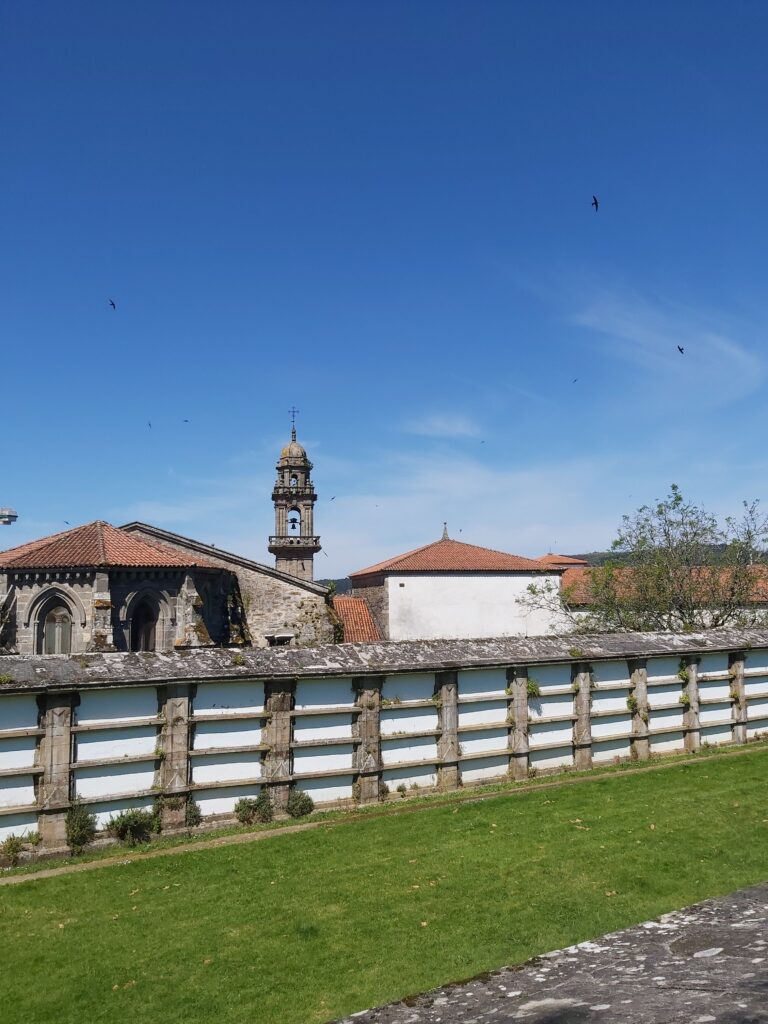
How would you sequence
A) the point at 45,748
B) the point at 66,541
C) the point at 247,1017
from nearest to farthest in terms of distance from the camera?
the point at 247,1017, the point at 45,748, the point at 66,541

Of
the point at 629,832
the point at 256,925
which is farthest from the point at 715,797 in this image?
the point at 256,925

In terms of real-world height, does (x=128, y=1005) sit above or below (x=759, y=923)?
below

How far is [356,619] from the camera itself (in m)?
49.4

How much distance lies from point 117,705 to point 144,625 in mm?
24104

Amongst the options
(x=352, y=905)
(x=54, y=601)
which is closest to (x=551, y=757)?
(x=352, y=905)

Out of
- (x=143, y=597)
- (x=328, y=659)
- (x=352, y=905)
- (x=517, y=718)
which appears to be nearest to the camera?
(x=352, y=905)

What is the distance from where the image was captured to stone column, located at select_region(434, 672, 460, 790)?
13.5 m

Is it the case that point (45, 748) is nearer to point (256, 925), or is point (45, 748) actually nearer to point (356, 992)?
point (256, 925)

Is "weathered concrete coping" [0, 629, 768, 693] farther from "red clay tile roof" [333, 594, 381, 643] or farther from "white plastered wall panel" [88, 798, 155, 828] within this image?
"red clay tile roof" [333, 594, 381, 643]

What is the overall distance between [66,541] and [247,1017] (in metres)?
31.5

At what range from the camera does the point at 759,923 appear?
202 inches

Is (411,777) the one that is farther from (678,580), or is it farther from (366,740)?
(678,580)

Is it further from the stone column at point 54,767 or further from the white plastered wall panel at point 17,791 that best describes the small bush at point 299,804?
the white plastered wall panel at point 17,791

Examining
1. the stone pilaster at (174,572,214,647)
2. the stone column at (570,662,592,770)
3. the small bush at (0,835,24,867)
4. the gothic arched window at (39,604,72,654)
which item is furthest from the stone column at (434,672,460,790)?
the gothic arched window at (39,604,72,654)
